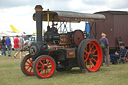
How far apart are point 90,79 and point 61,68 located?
6.24 ft

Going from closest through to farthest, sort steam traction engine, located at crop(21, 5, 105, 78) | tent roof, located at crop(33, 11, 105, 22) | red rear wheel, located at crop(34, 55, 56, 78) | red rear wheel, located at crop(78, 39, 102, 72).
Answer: red rear wheel, located at crop(34, 55, 56, 78), steam traction engine, located at crop(21, 5, 105, 78), tent roof, located at crop(33, 11, 105, 22), red rear wheel, located at crop(78, 39, 102, 72)

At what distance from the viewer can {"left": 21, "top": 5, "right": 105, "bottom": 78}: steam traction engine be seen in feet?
26.3

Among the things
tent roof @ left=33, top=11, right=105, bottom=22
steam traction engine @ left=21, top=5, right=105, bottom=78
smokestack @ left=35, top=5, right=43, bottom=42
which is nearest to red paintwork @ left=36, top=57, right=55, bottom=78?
steam traction engine @ left=21, top=5, right=105, bottom=78

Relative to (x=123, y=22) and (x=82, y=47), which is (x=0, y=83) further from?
(x=123, y=22)

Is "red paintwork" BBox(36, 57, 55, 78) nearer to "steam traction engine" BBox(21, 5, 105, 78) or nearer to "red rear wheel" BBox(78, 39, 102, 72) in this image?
"steam traction engine" BBox(21, 5, 105, 78)

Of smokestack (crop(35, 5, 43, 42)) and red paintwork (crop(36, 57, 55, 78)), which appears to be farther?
smokestack (crop(35, 5, 43, 42))

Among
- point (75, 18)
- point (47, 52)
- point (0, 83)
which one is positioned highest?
point (75, 18)

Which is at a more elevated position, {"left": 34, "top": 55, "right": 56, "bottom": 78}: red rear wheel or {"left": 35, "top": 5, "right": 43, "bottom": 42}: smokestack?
{"left": 35, "top": 5, "right": 43, "bottom": 42}: smokestack

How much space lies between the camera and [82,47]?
8.52 m

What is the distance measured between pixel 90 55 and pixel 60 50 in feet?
3.90

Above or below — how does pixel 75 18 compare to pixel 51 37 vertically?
above

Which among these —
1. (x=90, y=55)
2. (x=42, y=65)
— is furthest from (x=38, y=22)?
(x=90, y=55)

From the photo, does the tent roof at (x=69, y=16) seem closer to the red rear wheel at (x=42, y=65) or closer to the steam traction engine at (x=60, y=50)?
the steam traction engine at (x=60, y=50)

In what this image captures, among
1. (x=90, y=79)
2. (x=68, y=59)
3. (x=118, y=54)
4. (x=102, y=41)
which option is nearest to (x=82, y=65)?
(x=68, y=59)
